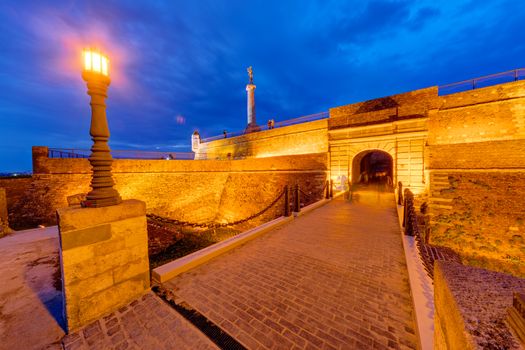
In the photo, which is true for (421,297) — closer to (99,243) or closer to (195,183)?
(99,243)

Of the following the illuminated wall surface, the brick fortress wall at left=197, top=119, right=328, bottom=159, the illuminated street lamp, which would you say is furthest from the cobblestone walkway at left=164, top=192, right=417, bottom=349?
the brick fortress wall at left=197, top=119, right=328, bottom=159

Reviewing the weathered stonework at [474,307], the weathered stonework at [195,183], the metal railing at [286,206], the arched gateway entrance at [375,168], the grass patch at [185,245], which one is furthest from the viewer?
the arched gateway entrance at [375,168]

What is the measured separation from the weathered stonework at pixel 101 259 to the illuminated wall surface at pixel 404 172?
36.8ft

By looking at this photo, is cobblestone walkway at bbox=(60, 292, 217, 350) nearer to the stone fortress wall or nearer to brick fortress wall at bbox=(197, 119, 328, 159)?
the stone fortress wall

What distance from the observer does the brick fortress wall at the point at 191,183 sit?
11.4 m

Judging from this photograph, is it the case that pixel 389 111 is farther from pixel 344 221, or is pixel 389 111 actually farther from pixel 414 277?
pixel 414 277

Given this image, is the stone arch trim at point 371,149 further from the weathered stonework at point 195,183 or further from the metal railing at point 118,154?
the metal railing at point 118,154

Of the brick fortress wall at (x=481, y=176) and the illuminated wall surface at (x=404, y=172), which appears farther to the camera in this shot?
the illuminated wall surface at (x=404, y=172)

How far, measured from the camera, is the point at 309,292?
9.93 ft

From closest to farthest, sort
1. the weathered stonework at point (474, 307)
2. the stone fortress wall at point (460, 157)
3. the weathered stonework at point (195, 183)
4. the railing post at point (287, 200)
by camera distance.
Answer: the weathered stonework at point (474, 307) → the railing post at point (287, 200) → the stone fortress wall at point (460, 157) → the weathered stonework at point (195, 183)

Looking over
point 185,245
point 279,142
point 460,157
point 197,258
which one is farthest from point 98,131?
point 279,142

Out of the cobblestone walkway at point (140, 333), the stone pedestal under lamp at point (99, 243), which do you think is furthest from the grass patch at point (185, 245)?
the cobblestone walkway at point (140, 333)

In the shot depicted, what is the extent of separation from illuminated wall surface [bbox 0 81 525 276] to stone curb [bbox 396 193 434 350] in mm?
7394

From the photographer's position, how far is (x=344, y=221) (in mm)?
6738
